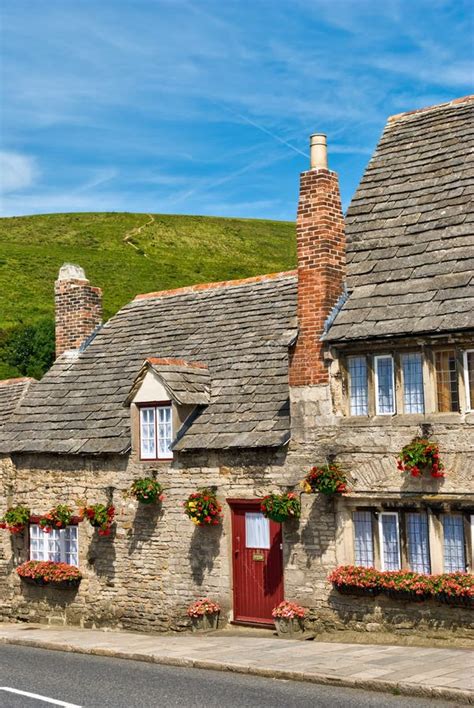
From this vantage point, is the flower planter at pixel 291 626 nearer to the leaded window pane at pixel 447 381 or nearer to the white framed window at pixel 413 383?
the white framed window at pixel 413 383

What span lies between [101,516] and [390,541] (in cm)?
669

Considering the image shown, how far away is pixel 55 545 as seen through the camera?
21.4 metres

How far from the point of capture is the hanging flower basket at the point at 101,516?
19.7 meters

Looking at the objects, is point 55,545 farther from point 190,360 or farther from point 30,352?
point 30,352

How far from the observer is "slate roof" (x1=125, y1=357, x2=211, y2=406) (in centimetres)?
1919

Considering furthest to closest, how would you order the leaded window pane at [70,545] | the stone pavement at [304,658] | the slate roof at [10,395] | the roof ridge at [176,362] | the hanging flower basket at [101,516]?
the slate roof at [10,395], the leaded window pane at [70,545], the hanging flower basket at [101,516], the roof ridge at [176,362], the stone pavement at [304,658]

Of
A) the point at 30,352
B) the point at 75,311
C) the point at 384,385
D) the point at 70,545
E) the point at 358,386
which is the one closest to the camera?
the point at 384,385

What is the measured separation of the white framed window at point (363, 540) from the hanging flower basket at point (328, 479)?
57 cm

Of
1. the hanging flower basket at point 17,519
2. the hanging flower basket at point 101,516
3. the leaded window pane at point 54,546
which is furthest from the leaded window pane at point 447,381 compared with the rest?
the hanging flower basket at point 17,519

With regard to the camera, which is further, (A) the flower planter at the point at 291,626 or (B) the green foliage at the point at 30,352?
(B) the green foliage at the point at 30,352

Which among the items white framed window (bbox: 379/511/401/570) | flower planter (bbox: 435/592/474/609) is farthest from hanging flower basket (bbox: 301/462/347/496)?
flower planter (bbox: 435/592/474/609)

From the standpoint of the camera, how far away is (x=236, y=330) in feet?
69.5

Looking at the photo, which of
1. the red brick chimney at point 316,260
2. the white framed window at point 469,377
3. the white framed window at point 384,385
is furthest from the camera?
the red brick chimney at point 316,260

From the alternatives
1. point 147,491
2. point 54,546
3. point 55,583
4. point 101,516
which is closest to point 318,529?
point 147,491
